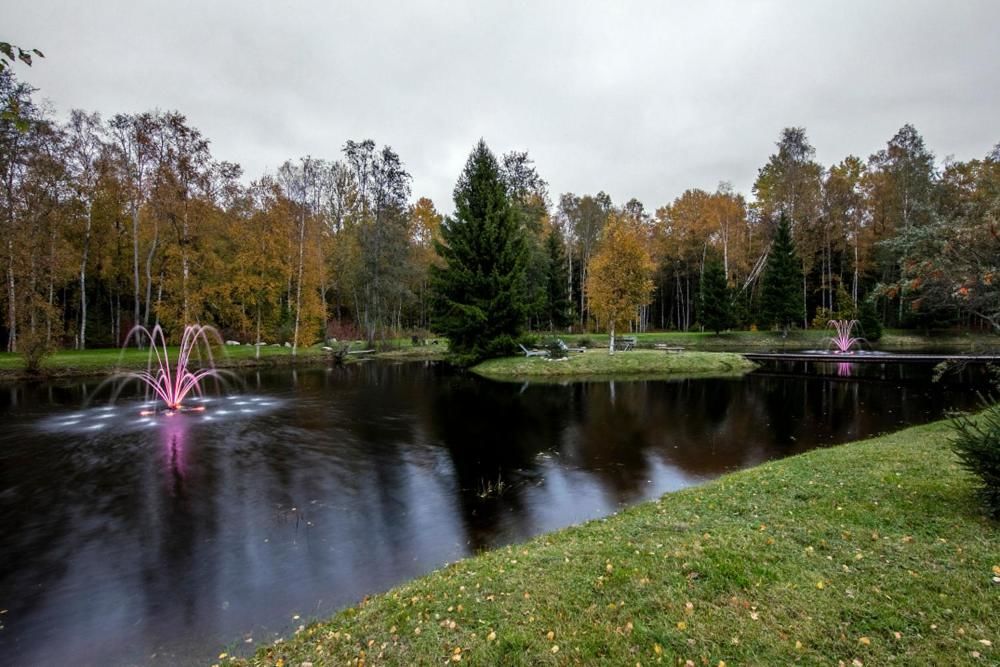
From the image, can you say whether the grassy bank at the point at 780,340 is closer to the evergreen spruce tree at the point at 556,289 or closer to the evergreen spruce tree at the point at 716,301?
the evergreen spruce tree at the point at 716,301

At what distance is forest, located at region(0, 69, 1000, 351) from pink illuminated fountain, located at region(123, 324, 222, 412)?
232 cm

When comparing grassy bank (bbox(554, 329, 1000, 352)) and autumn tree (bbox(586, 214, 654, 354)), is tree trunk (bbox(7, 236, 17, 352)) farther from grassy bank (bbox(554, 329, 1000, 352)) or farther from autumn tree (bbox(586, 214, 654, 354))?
grassy bank (bbox(554, 329, 1000, 352))

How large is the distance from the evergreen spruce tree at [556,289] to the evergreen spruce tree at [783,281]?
58.2ft

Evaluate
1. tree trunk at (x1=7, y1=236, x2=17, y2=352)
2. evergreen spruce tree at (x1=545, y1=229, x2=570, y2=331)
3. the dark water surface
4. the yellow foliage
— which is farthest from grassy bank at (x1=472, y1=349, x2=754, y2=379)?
tree trunk at (x1=7, y1=236, x2=17, y2=352)

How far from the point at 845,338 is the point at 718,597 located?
40.4m

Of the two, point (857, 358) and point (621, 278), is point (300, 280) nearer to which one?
point (621, 278)

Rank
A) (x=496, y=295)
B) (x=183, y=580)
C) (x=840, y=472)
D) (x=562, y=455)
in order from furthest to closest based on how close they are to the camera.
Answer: (x=496, y=295) < (x=562, y=455) < (x=840, y=472) < (x=183, y=580)

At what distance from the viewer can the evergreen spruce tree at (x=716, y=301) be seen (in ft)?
144

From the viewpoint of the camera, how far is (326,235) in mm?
43875

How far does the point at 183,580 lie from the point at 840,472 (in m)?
9.57

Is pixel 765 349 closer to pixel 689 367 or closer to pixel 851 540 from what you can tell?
pixel 689 367

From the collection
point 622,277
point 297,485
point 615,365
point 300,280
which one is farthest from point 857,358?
point 300,280

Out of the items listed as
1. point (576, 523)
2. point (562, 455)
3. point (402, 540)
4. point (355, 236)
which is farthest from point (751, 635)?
point (355, 236)

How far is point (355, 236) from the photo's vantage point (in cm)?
4550
